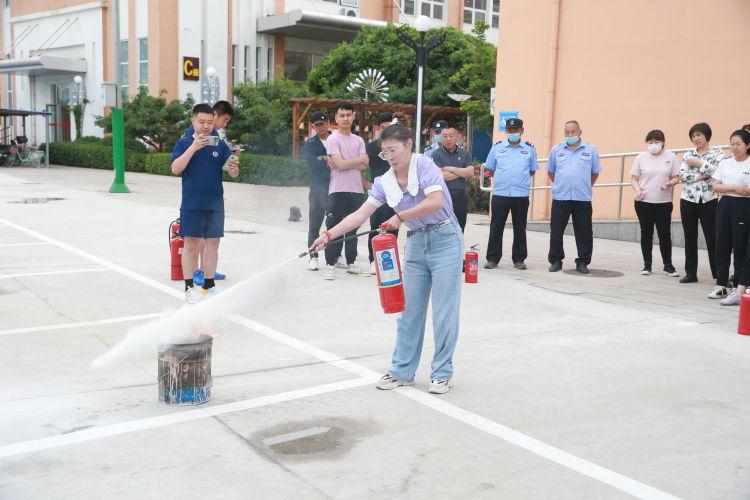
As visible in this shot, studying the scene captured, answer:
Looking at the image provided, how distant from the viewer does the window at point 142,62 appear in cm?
3900

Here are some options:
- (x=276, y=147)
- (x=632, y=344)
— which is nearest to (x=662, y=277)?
(x=632, y=344)

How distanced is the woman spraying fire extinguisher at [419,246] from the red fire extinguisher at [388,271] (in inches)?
4.8

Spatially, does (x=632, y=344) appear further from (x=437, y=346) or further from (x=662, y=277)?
(x=662, y=277)

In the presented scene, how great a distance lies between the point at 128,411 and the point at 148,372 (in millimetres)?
874

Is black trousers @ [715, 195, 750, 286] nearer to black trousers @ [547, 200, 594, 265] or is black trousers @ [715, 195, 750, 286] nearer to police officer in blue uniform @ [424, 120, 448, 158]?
black trousers @ [547, 200, 594, 265]

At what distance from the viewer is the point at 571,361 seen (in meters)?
6.05

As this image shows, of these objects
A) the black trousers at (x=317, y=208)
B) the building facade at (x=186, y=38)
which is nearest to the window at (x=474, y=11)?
the building facade at (x=186, y=38)

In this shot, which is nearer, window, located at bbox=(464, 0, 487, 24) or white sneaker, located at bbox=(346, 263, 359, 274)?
white sneaker, located at bbox=(346, 263, 359, 274)

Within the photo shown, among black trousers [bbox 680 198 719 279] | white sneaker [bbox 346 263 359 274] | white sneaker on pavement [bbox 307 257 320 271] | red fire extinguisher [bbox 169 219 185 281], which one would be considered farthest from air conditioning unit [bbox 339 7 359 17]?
red fire extinguisher [bbox 169 219 185 281]

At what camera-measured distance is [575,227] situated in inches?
413

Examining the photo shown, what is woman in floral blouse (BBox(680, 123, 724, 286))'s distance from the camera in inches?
368

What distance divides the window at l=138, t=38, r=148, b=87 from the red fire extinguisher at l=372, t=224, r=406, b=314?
3667 cm

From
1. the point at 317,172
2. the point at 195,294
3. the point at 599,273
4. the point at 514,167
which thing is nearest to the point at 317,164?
the point at 317,172

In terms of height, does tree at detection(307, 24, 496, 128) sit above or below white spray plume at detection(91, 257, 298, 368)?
above
